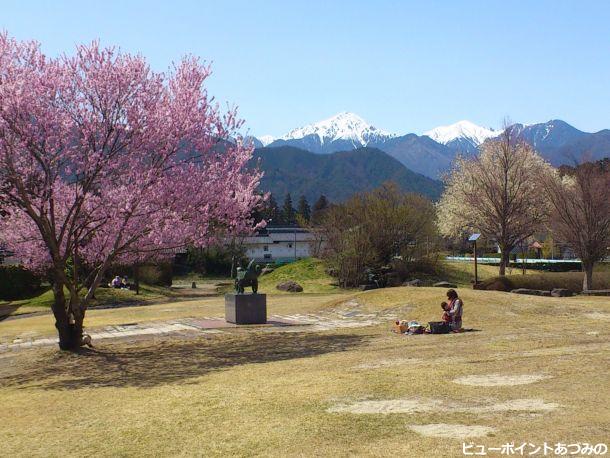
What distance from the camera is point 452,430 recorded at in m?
6.81

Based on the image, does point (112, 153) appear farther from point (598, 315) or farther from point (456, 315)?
point (598, 315)

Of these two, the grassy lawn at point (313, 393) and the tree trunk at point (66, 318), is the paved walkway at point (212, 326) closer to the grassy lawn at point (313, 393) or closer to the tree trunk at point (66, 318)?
the tree trunk at point (66, 318)

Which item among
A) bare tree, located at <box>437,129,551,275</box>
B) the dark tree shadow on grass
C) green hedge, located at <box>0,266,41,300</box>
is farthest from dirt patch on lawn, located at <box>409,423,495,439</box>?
green hedge, located at <box>0,266,41,300</box>

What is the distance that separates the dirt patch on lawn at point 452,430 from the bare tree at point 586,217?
27.5 meters

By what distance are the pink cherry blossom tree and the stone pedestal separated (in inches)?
130

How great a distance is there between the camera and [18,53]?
1659 cm

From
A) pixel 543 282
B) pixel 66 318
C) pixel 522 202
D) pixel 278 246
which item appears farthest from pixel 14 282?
pixel 278 246

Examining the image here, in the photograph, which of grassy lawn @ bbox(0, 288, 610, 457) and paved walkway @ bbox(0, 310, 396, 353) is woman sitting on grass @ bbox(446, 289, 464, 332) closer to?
grassy lawn @ bbox(0, 288, 610, 457)

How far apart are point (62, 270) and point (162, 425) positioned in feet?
32.9

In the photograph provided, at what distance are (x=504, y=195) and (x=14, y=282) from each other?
36685mm

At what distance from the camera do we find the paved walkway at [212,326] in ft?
64.8

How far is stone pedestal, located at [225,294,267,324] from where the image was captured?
21.4 meters

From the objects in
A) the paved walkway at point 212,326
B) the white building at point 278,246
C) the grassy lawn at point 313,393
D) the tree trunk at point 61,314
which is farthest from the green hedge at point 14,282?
the white building at point 278,246

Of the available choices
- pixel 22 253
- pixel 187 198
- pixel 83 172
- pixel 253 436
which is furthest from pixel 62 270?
pixel 253 436
